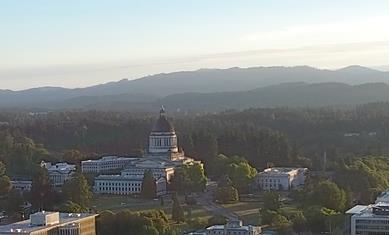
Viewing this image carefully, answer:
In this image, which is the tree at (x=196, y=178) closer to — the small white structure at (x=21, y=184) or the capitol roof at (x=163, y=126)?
the capitol roof at (x=163, y=126)

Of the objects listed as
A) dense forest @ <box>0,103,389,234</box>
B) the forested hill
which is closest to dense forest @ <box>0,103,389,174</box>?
dense forest @ <box>0,103,389,234</box>

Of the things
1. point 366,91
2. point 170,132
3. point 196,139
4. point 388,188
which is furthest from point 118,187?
point 366,91

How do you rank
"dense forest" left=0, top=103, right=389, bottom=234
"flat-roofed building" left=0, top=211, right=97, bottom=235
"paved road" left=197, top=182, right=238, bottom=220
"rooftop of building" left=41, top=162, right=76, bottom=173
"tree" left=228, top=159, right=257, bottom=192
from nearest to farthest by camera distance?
"flat-roofed building" left=0, top=211, right=97, bottom=235 → "dense forest" left=0, top=103, right=389, bottom=234 → "paved road" left=197, top=182, right=238, bottom=220 → "tree" left=228, top=159, right=257, bottom=192 → "rooftop of building" left=41, top=162, right=76, bottom=173

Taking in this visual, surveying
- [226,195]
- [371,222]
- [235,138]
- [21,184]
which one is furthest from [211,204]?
[235,138]

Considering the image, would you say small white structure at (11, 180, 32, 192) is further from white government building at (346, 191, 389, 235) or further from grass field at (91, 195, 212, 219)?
white government building at (346, 191, 389, 235)

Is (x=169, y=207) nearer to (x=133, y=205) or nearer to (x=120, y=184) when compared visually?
(x=133, y=205)
